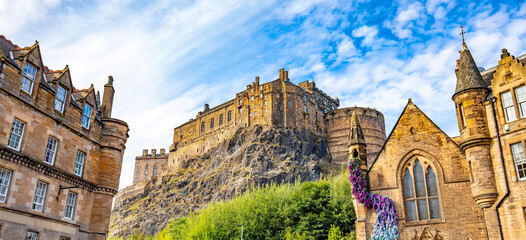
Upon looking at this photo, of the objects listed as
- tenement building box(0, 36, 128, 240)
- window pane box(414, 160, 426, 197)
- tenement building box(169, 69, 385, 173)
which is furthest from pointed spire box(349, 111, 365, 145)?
tenement building box(169, 69, 385, 173)

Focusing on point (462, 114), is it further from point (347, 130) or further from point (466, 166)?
point (347, 130)

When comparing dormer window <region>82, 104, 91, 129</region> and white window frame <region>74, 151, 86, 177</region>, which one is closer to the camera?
white window frame <region>74, 151, 86, 177</region>

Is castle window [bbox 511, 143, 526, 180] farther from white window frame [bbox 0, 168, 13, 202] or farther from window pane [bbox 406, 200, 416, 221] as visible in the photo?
white window frame [bbox 0, 168, 13, 202]

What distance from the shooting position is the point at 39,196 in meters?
22.0

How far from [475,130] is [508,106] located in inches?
70.1

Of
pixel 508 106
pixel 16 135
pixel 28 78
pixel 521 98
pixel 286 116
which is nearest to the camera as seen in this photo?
pixel 521 98

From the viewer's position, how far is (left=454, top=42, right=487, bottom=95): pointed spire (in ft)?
72.2

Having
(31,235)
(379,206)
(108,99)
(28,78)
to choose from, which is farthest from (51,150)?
(379,206)

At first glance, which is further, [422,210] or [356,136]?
[356,136]

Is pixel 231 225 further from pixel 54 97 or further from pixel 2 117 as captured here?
pixel 2 117

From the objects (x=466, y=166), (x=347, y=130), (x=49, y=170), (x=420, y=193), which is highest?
(x=347, y=130)

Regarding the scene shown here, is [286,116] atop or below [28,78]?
atop

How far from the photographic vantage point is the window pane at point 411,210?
23234 millimetres

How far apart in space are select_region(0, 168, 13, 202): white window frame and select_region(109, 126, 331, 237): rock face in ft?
167
